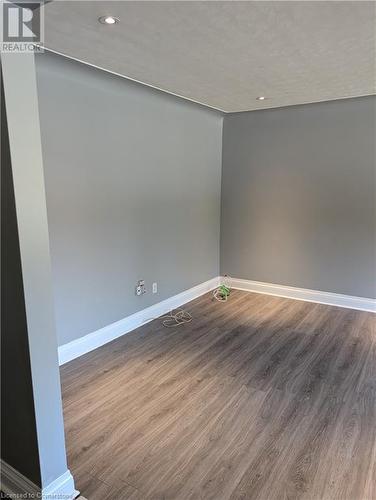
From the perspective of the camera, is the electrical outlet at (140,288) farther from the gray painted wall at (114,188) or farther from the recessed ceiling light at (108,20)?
the recessed ceiling light at (108,20)

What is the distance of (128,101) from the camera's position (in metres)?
Result: 3.28

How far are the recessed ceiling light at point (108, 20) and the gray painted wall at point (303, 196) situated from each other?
2.88 metres

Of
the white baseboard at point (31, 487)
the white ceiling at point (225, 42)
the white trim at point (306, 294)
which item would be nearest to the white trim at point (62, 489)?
the white baseboard at point (31, 487)

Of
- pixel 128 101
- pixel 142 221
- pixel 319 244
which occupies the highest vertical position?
pixel 128 101

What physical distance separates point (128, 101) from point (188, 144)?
3.56ft

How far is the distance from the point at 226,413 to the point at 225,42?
2.36 m

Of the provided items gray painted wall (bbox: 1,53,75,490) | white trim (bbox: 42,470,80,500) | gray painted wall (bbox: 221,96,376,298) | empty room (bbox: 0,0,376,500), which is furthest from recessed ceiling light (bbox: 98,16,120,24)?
gray painted wall (bbox: 221,96,376,298)

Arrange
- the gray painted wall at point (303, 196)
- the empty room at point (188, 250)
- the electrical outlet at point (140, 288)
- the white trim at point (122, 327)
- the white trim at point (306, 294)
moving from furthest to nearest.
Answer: the white trim at point (306, 294)
the gray painted wall at point (303, 196)
the electrical outlet at point (140, 288)
the white trim at point (122, 327)
the empty room at point (188, 250)

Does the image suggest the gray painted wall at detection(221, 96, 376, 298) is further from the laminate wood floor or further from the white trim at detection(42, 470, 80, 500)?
the white trim at detection(42, 470, 80, 500)

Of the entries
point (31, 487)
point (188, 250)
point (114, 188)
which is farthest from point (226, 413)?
point (188, 250)

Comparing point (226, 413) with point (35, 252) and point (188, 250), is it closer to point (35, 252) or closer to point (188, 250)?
point (35, 252)

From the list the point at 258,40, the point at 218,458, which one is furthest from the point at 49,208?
the point at 218,458

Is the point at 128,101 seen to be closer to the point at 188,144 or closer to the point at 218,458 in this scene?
the point at 188,144

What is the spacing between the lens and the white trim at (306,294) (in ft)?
13.7
